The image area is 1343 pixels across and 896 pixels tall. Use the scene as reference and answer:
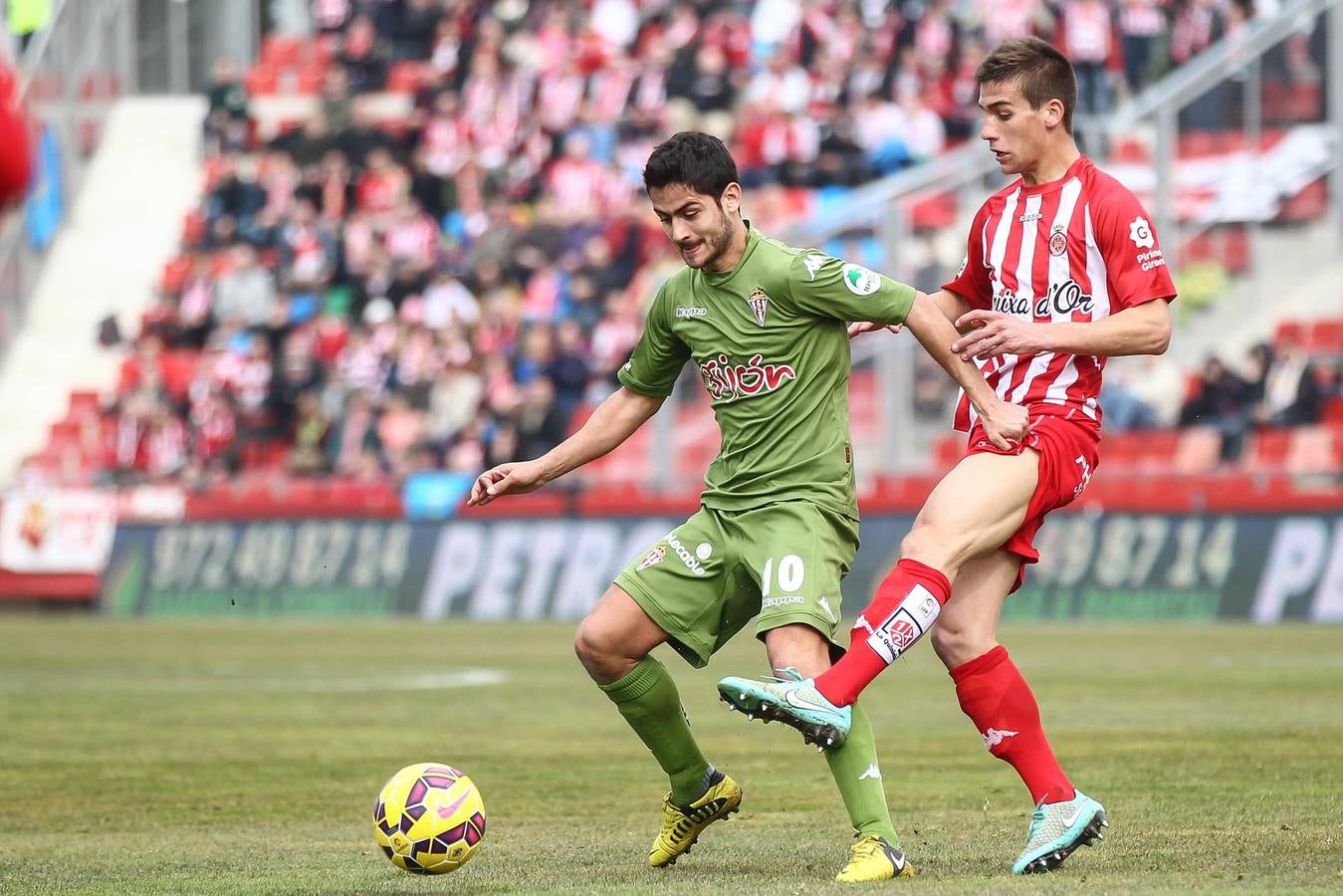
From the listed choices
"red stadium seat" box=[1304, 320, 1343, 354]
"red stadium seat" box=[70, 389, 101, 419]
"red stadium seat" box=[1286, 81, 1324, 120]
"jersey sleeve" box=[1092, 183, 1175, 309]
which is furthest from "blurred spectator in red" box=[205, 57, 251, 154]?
"jersey sleeve" box=[1092, 183, 1175, 309]

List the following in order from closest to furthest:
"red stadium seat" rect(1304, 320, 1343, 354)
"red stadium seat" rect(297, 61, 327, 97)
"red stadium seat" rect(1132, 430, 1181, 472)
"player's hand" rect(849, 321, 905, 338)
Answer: "player's hand" rect(849, 321, 905, 338) → "red stadium seat" rect(1132, 430, 1181, 472) → "red stadium seat" rect(1304, 320, 1343, 354) → "red stadium seat" rect(297, 61, 327, 97)

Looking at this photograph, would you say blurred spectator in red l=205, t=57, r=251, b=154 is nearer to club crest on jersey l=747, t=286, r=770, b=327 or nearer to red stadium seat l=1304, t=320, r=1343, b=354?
red stadium seat l=1304, t=320, r=1343, b=354

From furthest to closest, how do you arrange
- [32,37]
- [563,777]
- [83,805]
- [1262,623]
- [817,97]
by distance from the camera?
[32,37] → [817,97] → [1262,623] → [563,777] → [83,805]

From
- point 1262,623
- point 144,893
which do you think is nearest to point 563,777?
point 144,893

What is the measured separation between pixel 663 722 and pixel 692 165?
5.83 ft

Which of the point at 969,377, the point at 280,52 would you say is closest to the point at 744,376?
the point at 969,377

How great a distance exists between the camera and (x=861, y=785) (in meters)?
6.64

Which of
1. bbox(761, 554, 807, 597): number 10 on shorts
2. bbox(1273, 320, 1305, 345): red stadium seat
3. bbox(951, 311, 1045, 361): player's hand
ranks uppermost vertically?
bbox(951, 311, 1045, 361): player's hand

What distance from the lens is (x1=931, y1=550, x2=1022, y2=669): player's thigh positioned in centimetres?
681

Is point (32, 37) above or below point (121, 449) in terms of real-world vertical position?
above

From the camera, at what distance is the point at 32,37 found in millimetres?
35000

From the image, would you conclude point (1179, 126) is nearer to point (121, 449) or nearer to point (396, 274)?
point (396, 274)

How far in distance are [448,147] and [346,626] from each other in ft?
30.5

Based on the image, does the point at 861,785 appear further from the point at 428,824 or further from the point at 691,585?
the point at 428,824
